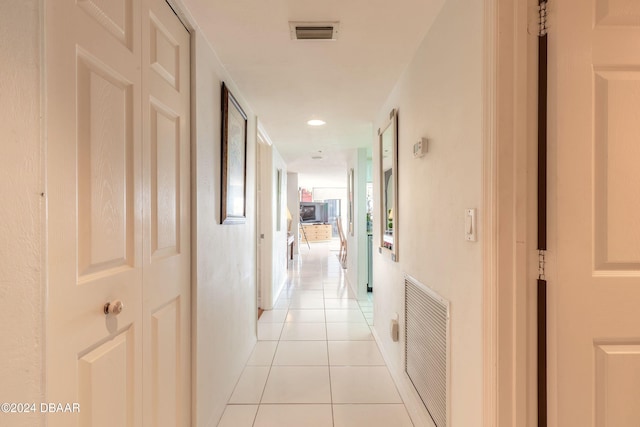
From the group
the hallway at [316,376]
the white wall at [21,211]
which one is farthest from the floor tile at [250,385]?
the white wall at [21,211]

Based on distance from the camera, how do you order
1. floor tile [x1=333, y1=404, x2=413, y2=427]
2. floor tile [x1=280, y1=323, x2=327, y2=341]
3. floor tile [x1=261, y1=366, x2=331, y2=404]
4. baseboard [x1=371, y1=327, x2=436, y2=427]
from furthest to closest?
floor tile [x1=280, y1=323, x2=327, y2=341] < floor tile [x1=261, y1=366, x2=331, y2=404] < floor tile [x1=333, y1=404, x2=413, y2=427] < baseboard [x1=371, y1=327, x2=436, y2=427]

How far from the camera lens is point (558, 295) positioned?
3.34ft

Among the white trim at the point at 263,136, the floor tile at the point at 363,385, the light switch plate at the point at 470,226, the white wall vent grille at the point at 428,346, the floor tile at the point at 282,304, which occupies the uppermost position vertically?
the white trim at the point at 263,136

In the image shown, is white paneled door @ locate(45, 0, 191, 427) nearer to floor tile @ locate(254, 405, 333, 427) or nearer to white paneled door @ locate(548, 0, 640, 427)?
floor tile @ locate(254, 405, 333, 427)

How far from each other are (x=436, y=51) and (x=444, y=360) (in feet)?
5.02

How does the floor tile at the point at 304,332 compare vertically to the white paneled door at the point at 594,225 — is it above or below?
below

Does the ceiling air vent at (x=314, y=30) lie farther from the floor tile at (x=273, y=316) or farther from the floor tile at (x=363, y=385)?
the floor tile at (x=273, y=316)

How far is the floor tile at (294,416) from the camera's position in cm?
190

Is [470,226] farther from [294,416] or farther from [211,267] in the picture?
[294,416]

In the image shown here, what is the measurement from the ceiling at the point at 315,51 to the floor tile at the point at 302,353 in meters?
2.27

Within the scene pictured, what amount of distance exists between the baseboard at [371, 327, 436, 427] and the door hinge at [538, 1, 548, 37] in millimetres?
1816

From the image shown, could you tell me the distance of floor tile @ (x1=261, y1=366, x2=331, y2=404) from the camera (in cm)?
215

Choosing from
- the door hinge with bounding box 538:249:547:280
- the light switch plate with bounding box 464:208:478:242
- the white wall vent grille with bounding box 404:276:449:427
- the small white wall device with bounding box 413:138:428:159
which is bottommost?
the white wall vent grille with bounding box 404:276:449:427

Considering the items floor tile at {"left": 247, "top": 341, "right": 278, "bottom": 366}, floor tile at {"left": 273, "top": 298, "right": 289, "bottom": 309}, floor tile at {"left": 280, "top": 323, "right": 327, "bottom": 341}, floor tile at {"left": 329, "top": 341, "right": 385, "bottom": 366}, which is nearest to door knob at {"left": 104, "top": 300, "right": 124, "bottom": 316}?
Answer: floor tile at {"left": 247, "top": 341, "right": 278, "bottom": 366}
